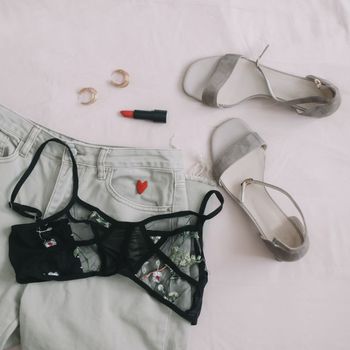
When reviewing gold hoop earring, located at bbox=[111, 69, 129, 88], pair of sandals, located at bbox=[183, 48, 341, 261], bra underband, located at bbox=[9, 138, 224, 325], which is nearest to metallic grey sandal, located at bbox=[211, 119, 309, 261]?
pair of sandals, located at bbox=[183, 48, 341, 261]

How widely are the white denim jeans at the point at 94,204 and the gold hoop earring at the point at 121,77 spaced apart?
0.63 ft

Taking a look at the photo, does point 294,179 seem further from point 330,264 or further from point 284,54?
point 284,54

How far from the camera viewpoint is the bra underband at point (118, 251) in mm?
770

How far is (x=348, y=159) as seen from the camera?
904 mm

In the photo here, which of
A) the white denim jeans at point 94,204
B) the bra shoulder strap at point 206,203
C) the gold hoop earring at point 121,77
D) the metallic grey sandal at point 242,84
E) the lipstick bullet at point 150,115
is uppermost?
the metallic grey sandal at point 242,84

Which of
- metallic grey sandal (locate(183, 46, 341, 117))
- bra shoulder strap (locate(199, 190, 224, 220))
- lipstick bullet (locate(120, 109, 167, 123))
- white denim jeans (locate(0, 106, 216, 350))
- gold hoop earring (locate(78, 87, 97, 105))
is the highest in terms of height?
metallic grey sandal (locate(183, 46, 341, 117))

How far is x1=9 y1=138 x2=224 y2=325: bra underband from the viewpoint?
0.77m

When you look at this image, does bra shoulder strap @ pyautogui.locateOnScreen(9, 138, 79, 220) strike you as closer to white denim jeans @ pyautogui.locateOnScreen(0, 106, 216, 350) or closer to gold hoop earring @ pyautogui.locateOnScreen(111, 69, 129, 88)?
white denim jeans @ pyautogui.locateOnScreen(0, 106, 216, 350)

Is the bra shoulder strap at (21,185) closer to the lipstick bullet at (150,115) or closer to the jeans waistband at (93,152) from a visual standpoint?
the jeans waistband at (93,152)

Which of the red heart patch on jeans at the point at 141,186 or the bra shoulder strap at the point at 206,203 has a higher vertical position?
the bra shoulder strap at the point at 206,203

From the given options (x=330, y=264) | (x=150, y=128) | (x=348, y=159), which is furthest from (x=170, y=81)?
(x=330, y=264)

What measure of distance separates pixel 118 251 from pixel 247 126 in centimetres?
42

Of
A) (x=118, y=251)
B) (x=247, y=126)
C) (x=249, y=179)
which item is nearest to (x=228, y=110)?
(x=247, y=126)

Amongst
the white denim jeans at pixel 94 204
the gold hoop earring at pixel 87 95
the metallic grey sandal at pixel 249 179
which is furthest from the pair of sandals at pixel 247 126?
the gold hoop earring at pixel 87 95
